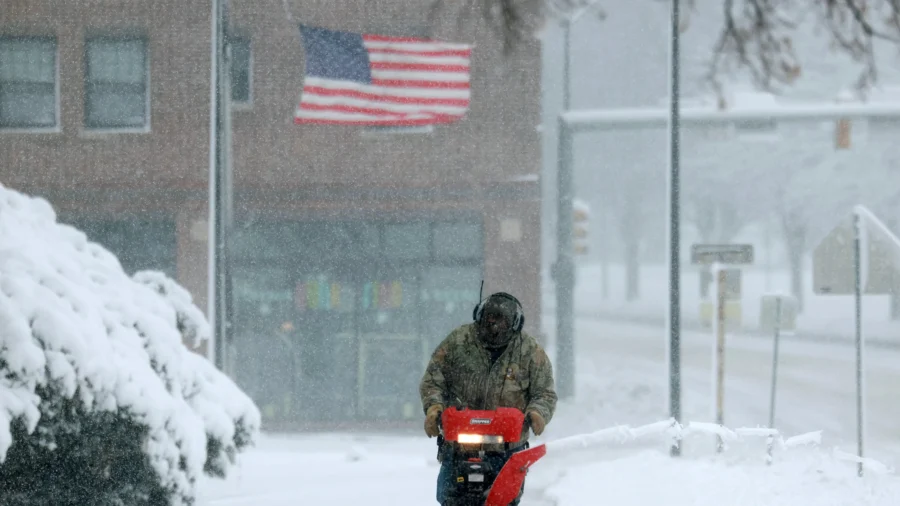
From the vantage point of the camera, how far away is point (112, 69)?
19484 millimetres

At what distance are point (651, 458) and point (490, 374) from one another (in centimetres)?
751

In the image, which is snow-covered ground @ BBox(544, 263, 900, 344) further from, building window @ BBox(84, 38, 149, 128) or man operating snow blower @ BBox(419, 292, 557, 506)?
man operating snow blower @ BBox(419, 292, 557, 506)

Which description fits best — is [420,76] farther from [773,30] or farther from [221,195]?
[773,30]

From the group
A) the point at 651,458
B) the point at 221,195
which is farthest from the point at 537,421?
the point at 221,195

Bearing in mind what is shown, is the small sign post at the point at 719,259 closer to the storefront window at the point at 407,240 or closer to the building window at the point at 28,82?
the storefront window at the point at 407,240

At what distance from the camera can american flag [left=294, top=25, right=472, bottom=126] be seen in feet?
52.1

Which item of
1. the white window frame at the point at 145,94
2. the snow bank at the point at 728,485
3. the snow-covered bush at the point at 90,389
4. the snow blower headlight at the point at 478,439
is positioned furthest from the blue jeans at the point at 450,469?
the white window frame at the point at 145,94

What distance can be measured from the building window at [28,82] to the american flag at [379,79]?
18.9 ft

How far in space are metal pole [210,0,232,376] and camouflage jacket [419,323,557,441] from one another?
7082 mm

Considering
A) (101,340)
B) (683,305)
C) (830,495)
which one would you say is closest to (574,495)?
(830,495)

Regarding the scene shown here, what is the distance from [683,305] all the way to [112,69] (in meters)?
47.3

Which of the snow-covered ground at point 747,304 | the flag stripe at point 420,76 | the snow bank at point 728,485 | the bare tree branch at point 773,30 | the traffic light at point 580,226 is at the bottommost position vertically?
the snow-covered ground at point 747,304

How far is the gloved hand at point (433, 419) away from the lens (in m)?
5.43

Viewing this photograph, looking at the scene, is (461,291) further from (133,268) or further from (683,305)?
(683,305)
